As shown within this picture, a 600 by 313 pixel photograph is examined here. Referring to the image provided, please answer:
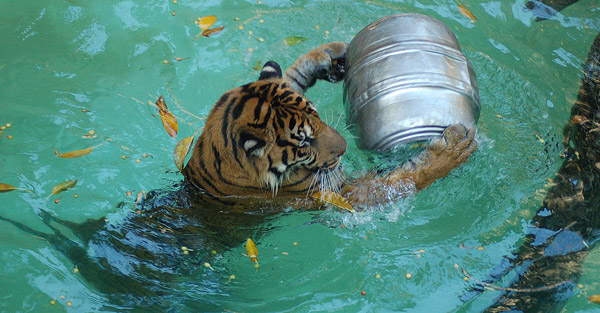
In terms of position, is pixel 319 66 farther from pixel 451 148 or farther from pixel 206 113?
pixel 206 113

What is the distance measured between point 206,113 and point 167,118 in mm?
348

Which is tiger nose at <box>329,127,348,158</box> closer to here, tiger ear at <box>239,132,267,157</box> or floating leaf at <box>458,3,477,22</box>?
tiger ear at <box>239,132,267,157</box>

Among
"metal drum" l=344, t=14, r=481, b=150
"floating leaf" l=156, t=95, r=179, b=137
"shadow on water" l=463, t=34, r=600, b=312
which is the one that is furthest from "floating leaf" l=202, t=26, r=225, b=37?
"shadow on water" l=463, t=34, r=600, b=312

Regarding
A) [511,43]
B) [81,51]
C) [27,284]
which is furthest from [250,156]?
[511,43]

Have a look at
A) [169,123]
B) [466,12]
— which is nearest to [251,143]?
[169,123]

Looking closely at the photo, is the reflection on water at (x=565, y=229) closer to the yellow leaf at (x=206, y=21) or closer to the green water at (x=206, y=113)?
the green water at (x=206, y=113)

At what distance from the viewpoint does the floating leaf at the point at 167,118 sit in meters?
4.69

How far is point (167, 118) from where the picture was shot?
15.6ft

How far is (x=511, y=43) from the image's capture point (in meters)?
5.39

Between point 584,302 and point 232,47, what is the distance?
3.76 meters

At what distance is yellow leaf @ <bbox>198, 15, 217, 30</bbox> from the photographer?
17.9ft

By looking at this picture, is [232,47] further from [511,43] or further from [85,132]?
[511,43]

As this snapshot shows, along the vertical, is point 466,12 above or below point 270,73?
below

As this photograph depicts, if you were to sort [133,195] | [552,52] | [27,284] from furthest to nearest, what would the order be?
[552,52]
[133,195]
[27,284]
